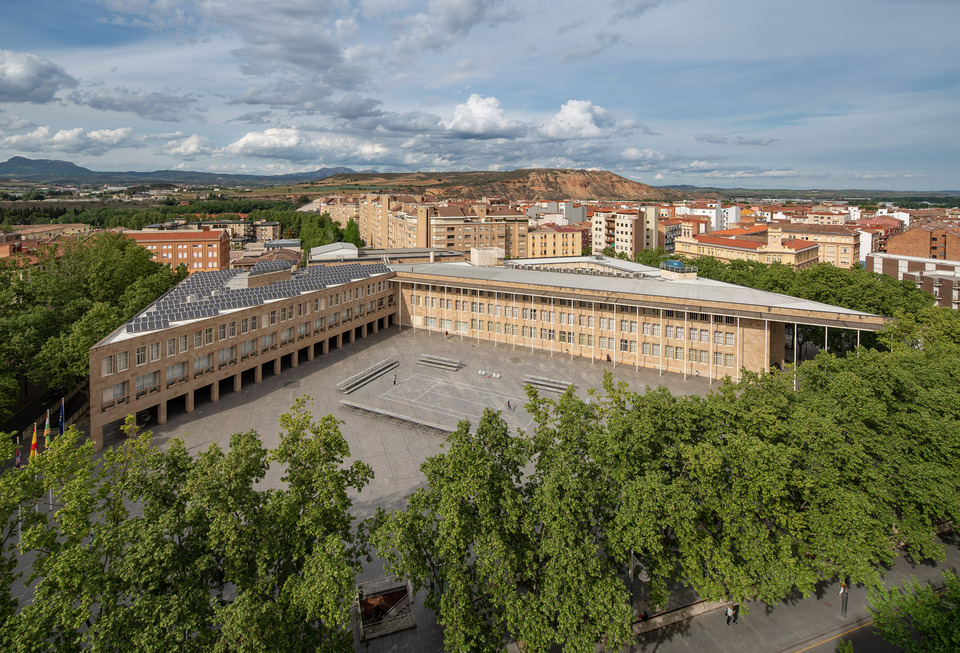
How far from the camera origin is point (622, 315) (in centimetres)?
5066

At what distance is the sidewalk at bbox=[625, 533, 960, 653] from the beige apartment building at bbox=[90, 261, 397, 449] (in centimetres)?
3472

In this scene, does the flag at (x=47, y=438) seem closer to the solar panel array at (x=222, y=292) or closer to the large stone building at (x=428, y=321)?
the large stone building at (x=428, y=321)

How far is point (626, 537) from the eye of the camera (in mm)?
17672

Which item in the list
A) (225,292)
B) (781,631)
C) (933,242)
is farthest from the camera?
(933,242)

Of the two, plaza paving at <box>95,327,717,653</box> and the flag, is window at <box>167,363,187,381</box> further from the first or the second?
the flag

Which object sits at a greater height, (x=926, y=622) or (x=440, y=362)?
(x=440, y=362)

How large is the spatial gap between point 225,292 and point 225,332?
5.65m

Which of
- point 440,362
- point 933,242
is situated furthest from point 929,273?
point 440,362

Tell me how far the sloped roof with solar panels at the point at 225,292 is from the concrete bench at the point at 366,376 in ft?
33.7

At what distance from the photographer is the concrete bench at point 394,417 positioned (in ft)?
118

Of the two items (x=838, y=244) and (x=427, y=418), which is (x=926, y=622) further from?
(x=838, y=244)

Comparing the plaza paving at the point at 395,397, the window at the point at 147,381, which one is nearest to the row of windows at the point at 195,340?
the window at the point at 147,381

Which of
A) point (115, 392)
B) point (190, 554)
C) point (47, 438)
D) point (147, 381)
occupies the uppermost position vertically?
point (47, 438)

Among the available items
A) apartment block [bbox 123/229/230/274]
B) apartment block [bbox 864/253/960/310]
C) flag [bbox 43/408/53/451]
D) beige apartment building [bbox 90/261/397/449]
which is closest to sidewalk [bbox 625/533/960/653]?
flag [bbox 43/408/53/451]
